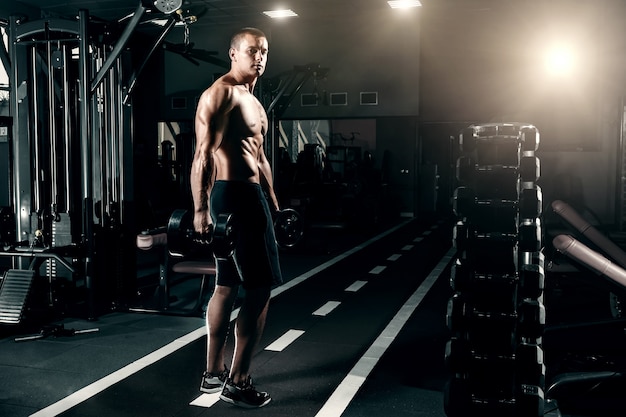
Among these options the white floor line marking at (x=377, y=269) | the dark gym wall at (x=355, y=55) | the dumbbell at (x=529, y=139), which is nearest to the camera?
the dumbbell at (x=529, y=139)

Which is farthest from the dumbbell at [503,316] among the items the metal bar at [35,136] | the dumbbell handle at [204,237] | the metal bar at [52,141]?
the metal bar at [35,136]

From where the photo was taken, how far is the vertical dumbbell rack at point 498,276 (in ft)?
6.41

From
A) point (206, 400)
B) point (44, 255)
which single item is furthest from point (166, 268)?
point (206, 400)

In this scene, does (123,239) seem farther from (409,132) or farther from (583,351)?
(409,132)

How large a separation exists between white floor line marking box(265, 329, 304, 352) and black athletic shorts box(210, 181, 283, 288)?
100 centimetres

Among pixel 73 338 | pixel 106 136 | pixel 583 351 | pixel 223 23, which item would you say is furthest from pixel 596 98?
pixel 73 338

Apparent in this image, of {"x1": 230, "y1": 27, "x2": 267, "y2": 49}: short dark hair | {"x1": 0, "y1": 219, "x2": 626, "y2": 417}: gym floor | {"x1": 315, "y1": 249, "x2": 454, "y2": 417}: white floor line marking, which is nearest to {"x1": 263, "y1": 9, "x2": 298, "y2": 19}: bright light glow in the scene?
{"x1": 0, "y1": 219, "x2": 626, "y2": 417}: gym floor

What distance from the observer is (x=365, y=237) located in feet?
29.1

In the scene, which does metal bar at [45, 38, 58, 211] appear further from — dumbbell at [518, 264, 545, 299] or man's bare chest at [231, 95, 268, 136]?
dumbbell at [518, 264, 545, 299]

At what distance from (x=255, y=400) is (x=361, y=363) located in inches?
31.7

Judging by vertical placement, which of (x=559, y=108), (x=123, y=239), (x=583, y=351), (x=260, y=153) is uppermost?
(x=559, y=108)

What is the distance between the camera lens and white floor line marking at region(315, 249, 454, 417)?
100 inches

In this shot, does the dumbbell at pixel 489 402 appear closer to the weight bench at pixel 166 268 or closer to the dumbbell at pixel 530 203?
the dumbbell at pixel 530 203

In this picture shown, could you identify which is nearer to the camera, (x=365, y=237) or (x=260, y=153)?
(x=260, y=153)
